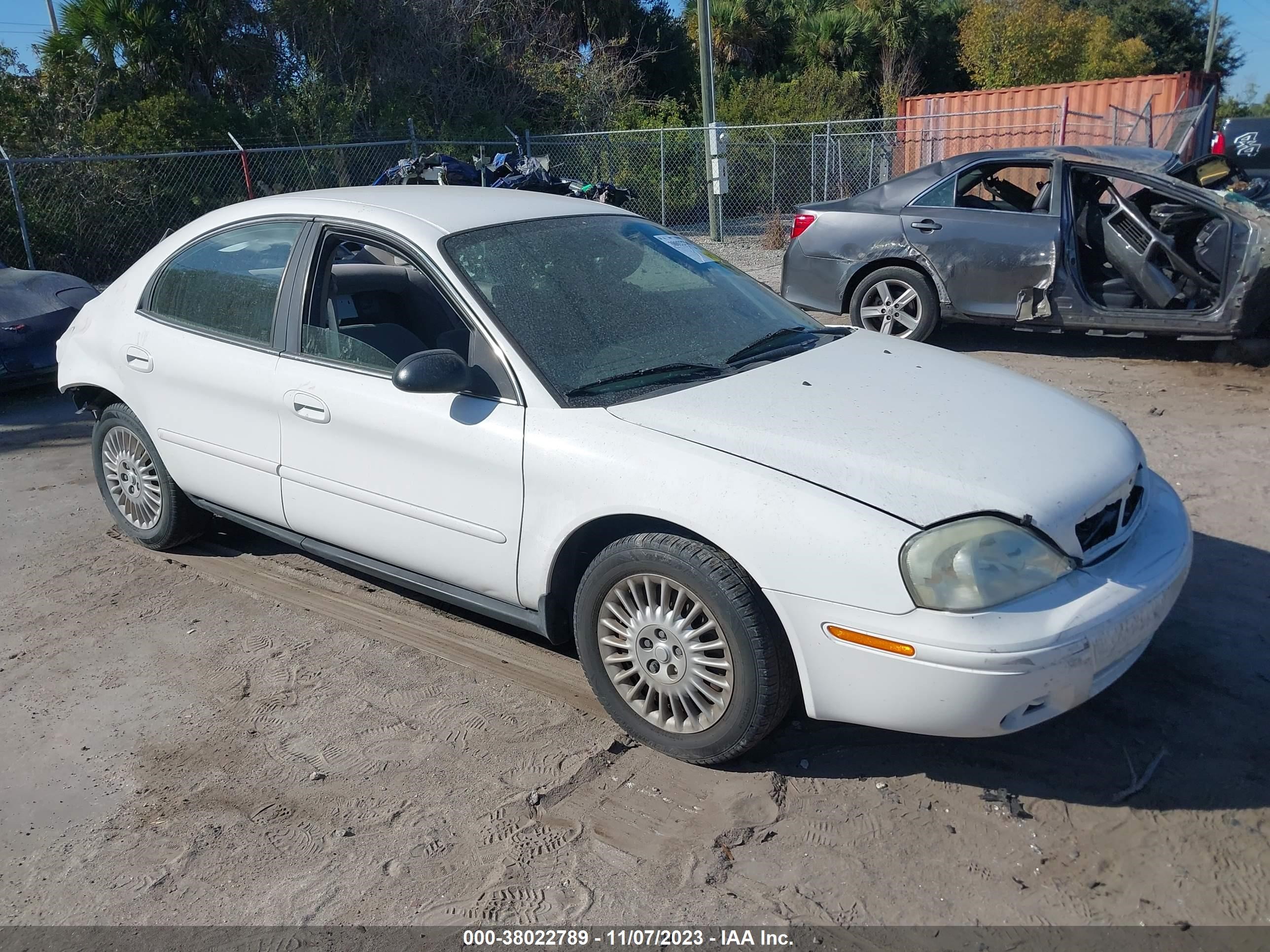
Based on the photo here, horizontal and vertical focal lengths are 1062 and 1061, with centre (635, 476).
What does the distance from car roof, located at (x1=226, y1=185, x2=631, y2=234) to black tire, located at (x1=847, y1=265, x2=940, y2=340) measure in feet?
14.2

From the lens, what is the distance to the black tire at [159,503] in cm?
480

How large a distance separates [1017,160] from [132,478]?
22.0 feet

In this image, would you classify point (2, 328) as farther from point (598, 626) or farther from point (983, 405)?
point (983, 405)

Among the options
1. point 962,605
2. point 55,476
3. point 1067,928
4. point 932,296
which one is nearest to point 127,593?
point 55,476

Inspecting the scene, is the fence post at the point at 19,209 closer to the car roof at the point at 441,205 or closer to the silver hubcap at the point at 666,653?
the car roof at the point at 441,205

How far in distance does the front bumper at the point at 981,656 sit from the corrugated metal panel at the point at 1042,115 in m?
16.3

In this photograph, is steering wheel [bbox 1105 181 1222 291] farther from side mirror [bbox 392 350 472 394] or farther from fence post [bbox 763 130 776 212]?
fence post [bbox 763 130 776 212]

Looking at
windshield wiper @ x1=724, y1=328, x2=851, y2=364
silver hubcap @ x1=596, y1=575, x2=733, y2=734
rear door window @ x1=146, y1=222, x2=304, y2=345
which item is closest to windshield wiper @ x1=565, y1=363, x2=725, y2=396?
windshield wiper @ x1=724, y1=328, x2=851, y2=364

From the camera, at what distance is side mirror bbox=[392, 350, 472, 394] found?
341 cm

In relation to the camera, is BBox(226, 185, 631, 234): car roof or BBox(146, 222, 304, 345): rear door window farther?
BBox(146, 222, 304, 345): rear door window

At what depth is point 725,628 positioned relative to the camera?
300 cm

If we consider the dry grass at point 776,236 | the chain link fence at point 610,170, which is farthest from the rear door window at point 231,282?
the dry grass at point 776,236

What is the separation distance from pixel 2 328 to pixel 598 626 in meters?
6.48

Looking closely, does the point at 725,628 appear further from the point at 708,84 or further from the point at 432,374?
the point at 708,84
